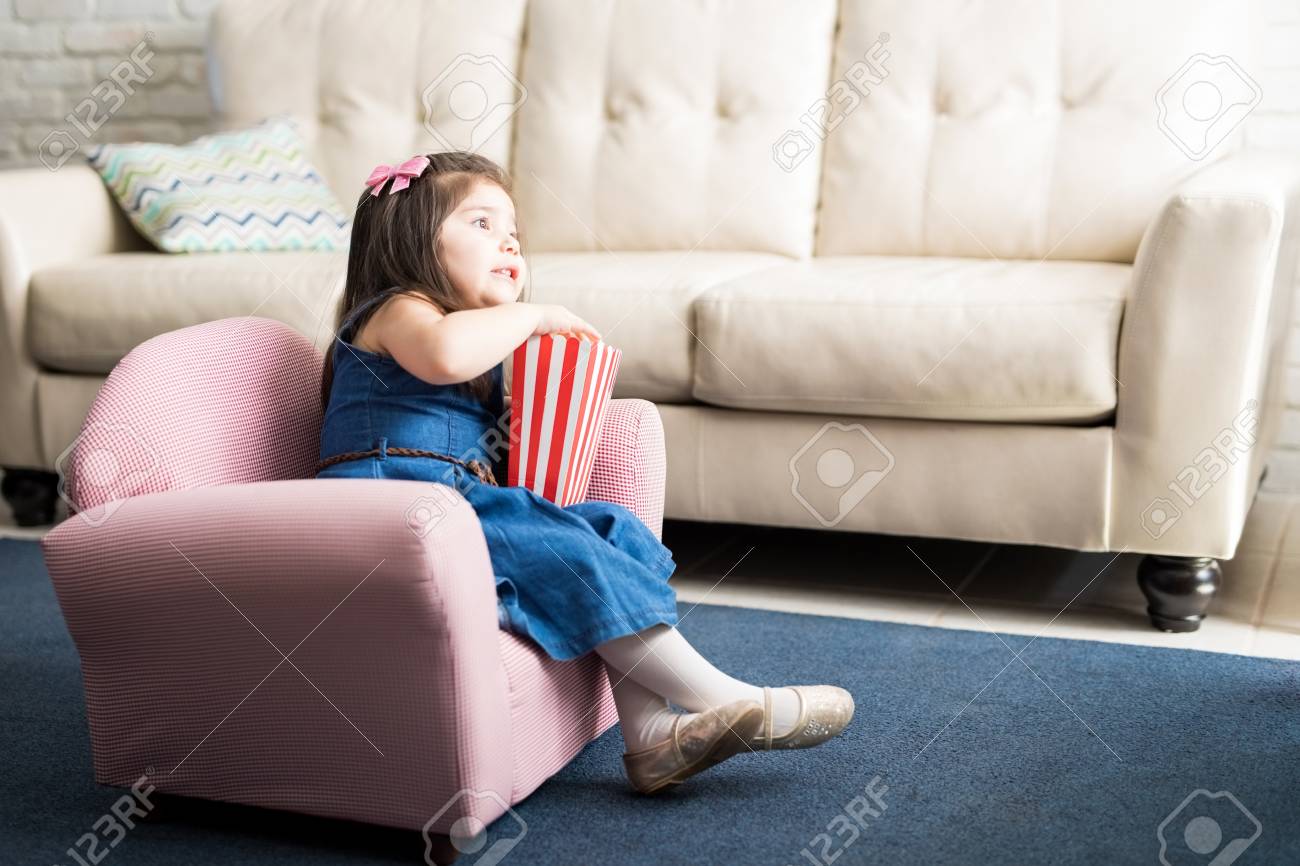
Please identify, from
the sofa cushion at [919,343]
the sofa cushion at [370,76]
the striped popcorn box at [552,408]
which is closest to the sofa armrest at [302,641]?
the striped popcorn box at [552,408]

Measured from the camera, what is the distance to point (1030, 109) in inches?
94.6

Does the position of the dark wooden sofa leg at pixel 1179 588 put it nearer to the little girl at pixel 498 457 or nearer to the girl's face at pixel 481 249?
the little girl at pixel 498 457

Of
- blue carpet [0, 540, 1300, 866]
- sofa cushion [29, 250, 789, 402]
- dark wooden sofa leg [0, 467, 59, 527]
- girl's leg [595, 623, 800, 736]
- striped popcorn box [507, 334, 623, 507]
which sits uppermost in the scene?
striped popcorn box [507, 334, 623, 507]

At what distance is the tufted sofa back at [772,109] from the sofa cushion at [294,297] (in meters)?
0.16

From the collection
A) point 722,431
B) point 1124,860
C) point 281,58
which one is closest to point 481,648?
point 1124,860

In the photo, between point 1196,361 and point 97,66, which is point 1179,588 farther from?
point 97,66

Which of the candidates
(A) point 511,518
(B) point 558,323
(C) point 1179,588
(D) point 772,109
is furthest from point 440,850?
(D) point 772,109

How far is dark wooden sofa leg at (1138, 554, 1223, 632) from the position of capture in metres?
1.90

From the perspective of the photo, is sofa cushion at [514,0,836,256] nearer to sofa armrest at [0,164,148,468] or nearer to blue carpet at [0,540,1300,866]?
sofa armrest at [0,164,148,468]

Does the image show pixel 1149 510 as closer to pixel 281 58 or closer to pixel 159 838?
pixel 159 838

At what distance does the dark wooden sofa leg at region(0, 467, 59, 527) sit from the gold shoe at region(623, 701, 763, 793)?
1711 mm

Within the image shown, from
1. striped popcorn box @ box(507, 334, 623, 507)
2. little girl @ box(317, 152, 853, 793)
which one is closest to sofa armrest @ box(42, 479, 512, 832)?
little girl @ box(317, 152, 853, 793)

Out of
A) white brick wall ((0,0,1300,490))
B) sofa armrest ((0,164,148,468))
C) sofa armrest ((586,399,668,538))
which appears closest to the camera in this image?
sofa armrest ((586,399,668,538))

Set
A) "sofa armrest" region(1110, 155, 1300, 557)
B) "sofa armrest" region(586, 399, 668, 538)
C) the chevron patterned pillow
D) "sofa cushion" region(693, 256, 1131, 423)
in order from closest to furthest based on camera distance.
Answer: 1. "sofa armrest" region(586, 399, 668, 538)
2. "sofa armrest" region(1110, 155, 1300, 557)
3. "sofa cushion" region(693, 256, 1131, 423)
4. the chevron patterned pillow
